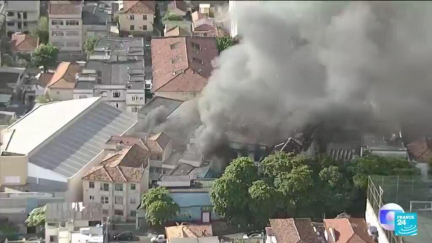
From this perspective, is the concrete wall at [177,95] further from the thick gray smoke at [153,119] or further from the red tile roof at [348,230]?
the red tile roof at [348,230]

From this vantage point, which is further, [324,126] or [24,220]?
[324,126]

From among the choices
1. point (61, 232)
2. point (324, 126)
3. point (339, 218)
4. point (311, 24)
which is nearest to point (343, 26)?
point (311, 24)

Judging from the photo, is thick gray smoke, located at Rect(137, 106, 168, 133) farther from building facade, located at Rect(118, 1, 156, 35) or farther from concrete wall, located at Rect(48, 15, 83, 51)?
building facade, located at Rect(118, 1, 156, 35)

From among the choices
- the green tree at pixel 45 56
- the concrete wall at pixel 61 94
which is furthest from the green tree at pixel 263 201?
the green tree at pixel 45 56

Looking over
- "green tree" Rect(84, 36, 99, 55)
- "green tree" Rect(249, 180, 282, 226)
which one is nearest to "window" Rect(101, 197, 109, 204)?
"green tree" Rect(249, 180, 282, 226)

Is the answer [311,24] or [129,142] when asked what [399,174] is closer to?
[311,24]

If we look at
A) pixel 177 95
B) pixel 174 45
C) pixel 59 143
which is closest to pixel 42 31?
pixel 174 45

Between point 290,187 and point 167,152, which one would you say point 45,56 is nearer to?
point 167,152
